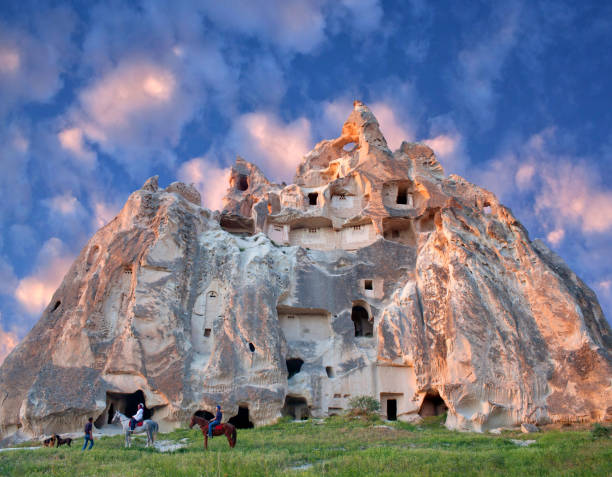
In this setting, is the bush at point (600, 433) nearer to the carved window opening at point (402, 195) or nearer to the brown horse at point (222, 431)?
the brown horse at point (222, 431)

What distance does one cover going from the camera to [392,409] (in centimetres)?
2652

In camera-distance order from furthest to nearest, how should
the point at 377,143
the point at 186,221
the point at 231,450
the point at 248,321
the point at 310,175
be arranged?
the point at 310,175
the point at 377,143
the point at 186,221
the point at 248,321
the point at 231,450

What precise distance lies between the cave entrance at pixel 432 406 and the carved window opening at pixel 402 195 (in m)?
14.9

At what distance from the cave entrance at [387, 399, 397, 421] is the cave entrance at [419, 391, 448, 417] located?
4.83ft

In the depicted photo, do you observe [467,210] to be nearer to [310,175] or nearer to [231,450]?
[310,175]

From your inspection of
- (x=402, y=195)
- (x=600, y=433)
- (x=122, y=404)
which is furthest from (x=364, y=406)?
(x=402, y=195)

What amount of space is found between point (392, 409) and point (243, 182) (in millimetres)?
30620

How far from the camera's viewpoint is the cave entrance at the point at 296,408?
25.5 metres

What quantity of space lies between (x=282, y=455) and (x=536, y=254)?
18448mm

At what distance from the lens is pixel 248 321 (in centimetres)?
2542

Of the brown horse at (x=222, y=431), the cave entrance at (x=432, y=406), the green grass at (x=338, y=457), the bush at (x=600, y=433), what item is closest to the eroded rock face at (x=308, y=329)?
the cave entrance at (x=432, y=406)

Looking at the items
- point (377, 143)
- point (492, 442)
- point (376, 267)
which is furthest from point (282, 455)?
point (377, 143)

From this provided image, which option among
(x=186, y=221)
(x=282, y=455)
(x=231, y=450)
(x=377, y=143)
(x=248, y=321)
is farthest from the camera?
(x=377, y=143)

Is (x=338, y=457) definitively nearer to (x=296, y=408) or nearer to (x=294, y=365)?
(x=296, y=408)
